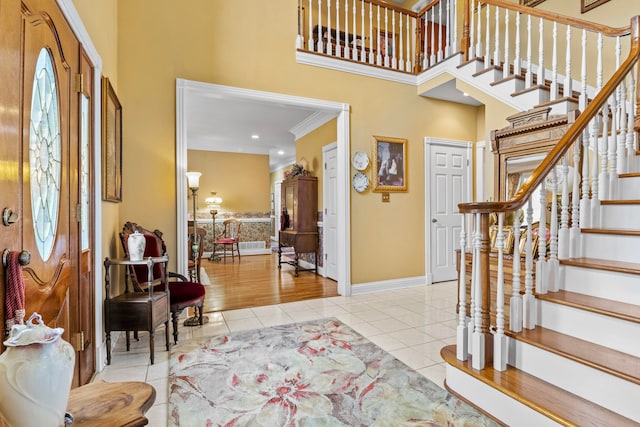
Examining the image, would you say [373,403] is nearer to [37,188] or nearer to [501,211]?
[501,211]

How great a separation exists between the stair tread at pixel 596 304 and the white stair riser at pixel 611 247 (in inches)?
15.2

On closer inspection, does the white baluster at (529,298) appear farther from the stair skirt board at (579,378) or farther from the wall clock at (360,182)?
the wall clock at (360,182)

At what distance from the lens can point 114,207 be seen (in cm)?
291

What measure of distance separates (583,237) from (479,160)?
3117 mm

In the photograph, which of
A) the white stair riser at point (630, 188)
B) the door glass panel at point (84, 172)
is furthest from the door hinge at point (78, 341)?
the white stair riser at point (630, 188)

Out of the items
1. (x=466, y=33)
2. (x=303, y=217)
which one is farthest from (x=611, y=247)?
(x=303, y=217)

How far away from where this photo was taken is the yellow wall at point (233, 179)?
805 cm

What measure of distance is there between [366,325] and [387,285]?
1.41 meters

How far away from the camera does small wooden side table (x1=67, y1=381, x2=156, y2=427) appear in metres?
0.91

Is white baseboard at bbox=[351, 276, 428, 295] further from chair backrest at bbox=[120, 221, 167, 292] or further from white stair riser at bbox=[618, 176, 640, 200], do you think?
white stair riser at bbox=[618, 176, 640, 200]

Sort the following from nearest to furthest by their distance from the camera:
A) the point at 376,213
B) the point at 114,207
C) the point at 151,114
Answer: the point at 114,207, the point at 151,114, the point at 376,213

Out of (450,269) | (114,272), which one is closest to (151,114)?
(114,272)

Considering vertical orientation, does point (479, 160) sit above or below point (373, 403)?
above

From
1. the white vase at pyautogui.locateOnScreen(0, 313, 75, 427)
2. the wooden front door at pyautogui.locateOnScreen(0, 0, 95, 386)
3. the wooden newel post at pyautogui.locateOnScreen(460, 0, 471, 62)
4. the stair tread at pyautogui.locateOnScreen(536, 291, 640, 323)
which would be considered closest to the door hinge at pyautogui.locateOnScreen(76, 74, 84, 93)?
the wooden front door at pyautogui.locateOnScreen(0, 0, 95, 386)
